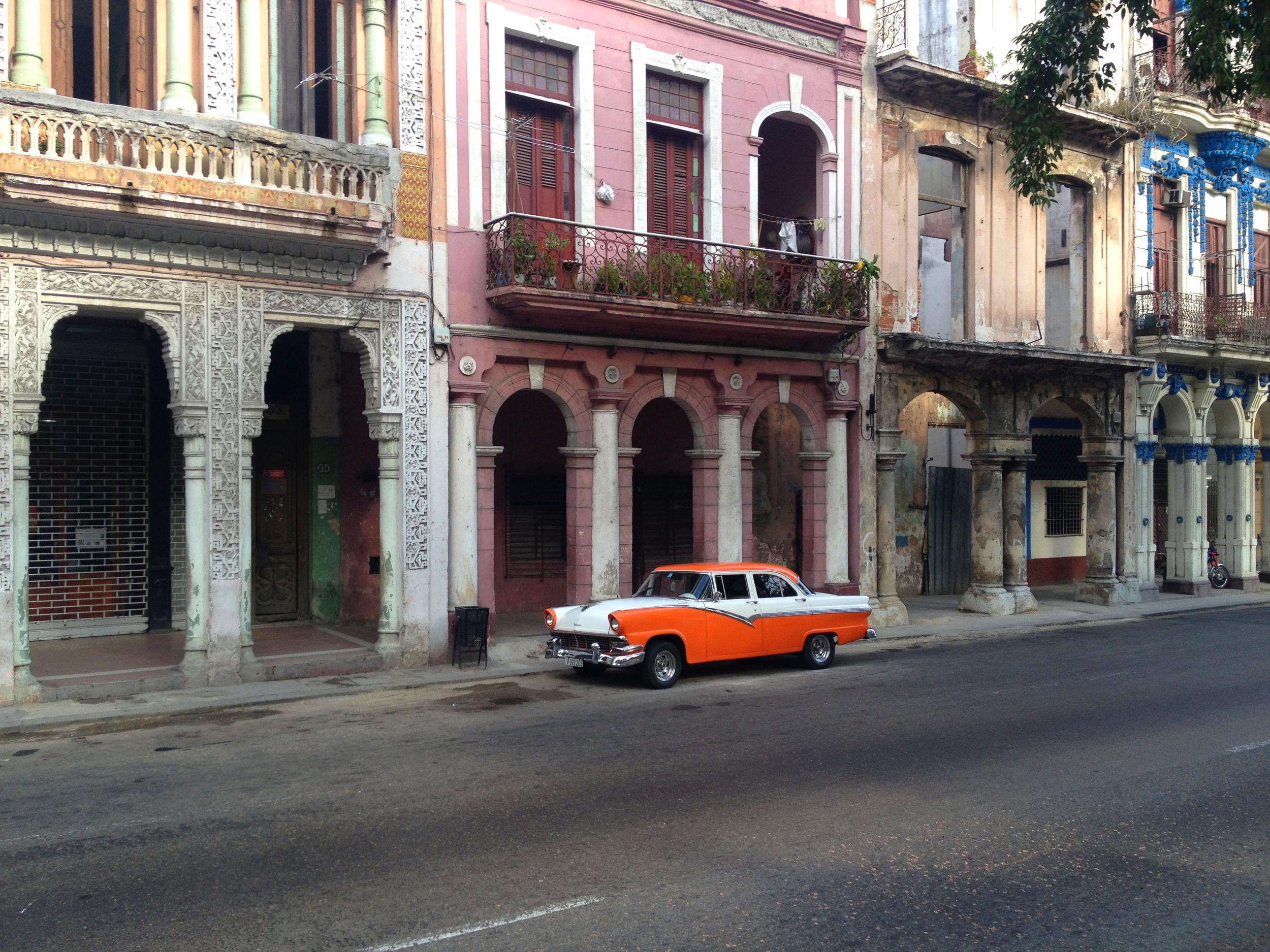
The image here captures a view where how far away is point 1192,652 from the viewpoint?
1628 cm

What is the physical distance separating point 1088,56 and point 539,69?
24.8 ft

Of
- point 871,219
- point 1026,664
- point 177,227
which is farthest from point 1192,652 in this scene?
point 177,227

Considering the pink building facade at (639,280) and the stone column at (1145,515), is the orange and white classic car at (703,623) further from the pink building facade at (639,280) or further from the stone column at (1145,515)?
the stone column at (1145,515)

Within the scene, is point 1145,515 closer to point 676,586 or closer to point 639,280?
point 639,280

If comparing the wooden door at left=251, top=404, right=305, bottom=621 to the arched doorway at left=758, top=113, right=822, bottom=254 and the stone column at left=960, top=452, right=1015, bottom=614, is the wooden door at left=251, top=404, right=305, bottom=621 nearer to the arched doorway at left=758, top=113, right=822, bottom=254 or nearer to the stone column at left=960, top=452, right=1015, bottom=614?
→ the arched doorway at left=758, top=113, right=822, bottom=254

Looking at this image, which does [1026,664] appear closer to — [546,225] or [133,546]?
[546,225]

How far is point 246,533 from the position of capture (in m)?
13.5

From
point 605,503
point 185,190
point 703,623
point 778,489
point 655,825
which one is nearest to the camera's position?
point 655,825

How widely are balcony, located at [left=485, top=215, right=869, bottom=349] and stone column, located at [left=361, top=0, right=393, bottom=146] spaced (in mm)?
1902

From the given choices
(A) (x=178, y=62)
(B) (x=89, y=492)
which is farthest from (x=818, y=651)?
(A) (x=178, y=62)

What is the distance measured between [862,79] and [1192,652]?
11.0 m

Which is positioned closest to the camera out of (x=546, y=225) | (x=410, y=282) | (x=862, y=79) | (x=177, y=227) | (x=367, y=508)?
(x=177, y=227)

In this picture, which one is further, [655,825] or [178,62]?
[178,62]

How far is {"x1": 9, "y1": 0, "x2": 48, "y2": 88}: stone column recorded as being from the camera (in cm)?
1225
